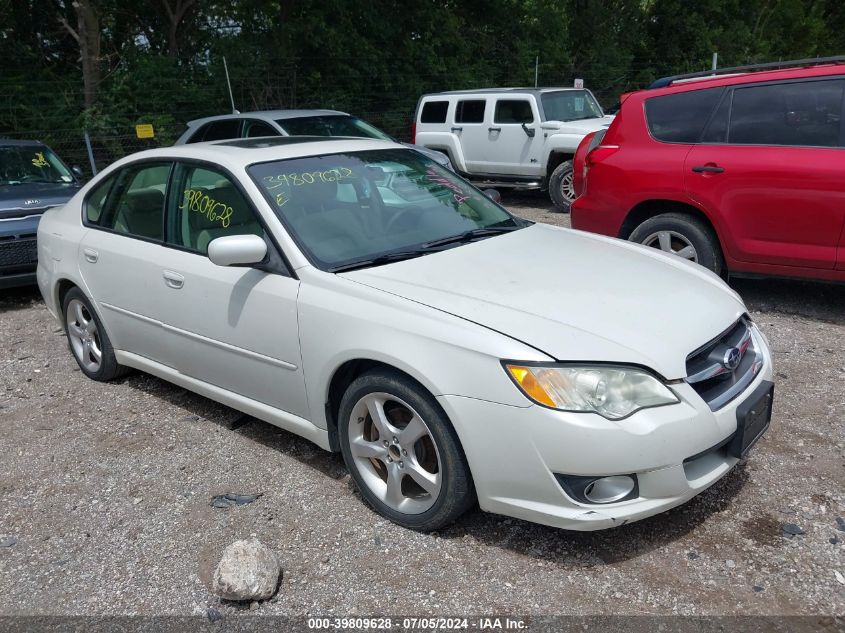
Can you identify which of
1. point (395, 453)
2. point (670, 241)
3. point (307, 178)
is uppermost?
point (307, 178)

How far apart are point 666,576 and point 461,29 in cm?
2031

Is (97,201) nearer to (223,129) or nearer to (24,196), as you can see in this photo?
(24,196)

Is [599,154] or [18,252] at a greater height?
[599,154]

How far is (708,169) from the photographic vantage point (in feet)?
18.8

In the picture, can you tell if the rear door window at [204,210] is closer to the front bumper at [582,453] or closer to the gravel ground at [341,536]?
the gravel ground at [341,536]

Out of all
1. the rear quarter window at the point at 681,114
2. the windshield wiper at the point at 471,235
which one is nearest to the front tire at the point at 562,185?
the rear quarter window at the point at 681,114

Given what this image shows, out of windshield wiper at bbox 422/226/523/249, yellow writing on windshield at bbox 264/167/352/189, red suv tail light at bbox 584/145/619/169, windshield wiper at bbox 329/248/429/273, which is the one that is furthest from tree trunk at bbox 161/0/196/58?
windshield wiper at bbox 329/248/429/273

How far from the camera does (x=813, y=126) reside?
17.7ft

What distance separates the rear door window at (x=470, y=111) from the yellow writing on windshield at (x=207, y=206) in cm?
862

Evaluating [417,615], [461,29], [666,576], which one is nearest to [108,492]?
→ [417,615]

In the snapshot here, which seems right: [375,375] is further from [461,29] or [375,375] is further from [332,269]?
[461,29]

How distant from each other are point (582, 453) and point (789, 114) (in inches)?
157

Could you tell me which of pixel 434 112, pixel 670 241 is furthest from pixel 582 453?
pixel 434 112

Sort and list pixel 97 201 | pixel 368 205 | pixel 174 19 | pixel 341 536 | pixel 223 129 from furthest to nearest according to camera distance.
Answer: pixel 174 19 → pixel 223 129 → pixel 97 201 → pixel 368 205 → pixel 341 536
